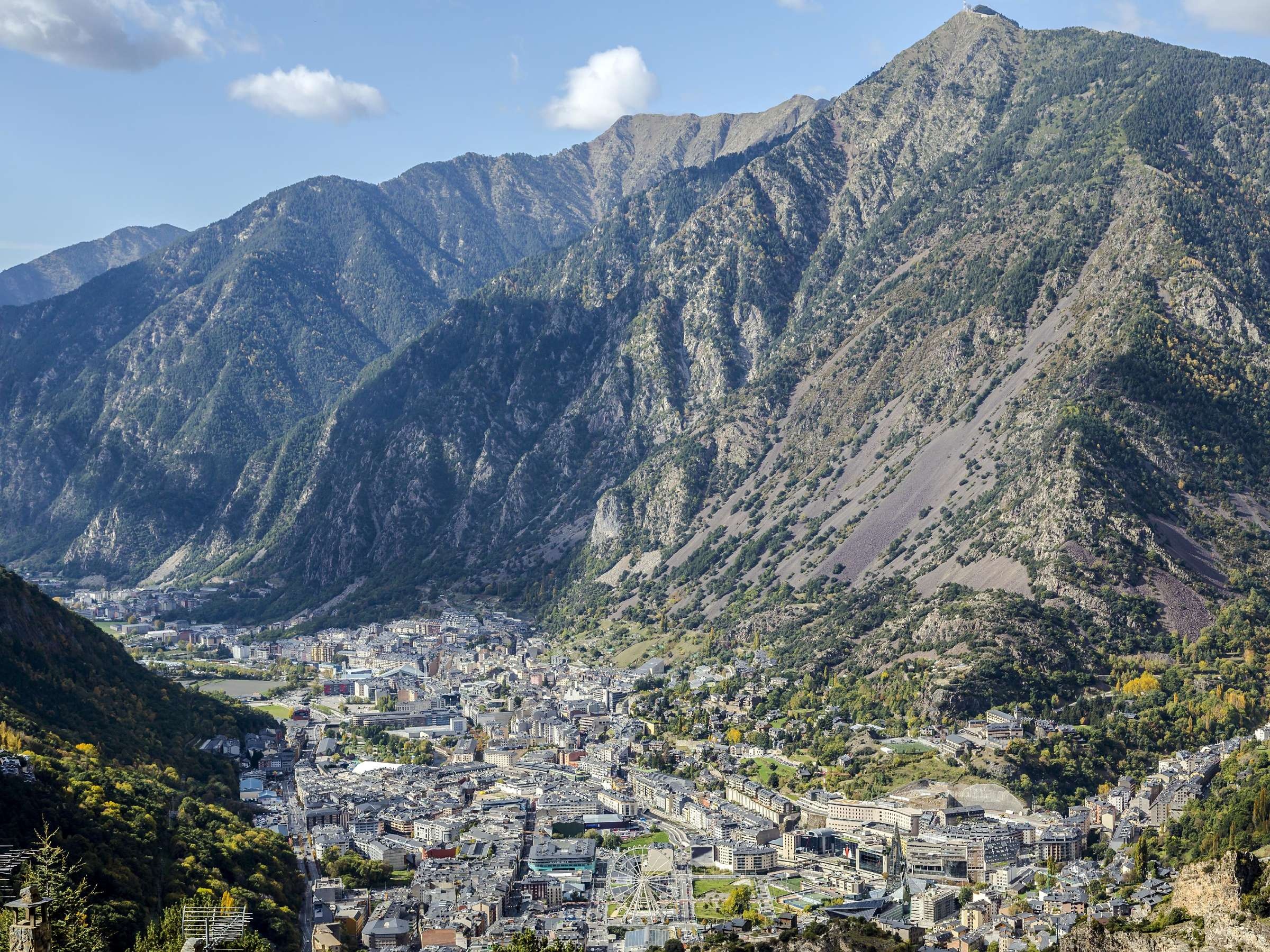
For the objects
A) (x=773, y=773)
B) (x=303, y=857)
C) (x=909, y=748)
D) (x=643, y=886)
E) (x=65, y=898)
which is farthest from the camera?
(x=773, y=773)

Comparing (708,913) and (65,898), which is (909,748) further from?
(65,898)

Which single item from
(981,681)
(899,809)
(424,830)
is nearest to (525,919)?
(424,830)

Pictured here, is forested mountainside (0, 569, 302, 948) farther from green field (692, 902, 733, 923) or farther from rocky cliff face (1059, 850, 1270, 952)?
rocky cliff face (1059, 850, 1270, 952)

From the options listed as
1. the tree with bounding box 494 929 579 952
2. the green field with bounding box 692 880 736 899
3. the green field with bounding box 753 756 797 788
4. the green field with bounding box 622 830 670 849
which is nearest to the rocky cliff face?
the tree with bounding box 494 929 579 952

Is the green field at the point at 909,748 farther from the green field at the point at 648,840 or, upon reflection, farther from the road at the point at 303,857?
the road at the point at 303,857

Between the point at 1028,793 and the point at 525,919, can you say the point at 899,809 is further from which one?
the point at 525,919

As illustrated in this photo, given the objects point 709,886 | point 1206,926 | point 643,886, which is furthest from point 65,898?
point 709,886
